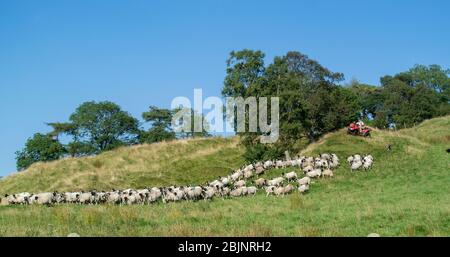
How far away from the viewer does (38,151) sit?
110 m

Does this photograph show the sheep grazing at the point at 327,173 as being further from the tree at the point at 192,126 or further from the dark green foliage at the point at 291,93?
the tree at the point at 192,126

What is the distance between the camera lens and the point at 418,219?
2173 centimetres

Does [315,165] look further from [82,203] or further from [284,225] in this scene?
[284,225]

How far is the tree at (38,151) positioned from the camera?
109 metres

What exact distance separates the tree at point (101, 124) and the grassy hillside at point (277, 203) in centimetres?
5396

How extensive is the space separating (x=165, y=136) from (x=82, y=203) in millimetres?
84303

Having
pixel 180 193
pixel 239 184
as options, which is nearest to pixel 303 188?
pixel 239 184

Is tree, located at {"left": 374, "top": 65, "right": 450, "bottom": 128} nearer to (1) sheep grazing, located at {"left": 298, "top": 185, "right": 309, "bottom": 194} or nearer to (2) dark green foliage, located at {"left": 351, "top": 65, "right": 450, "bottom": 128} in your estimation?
(2) dark green foliage, located at {"left": 351, "top": 65, "right": 450, "bottom": 128}

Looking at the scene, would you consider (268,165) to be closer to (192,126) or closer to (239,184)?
(239,184)

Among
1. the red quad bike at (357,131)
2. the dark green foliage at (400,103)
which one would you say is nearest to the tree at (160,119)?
the dark green foliage at (400,103)

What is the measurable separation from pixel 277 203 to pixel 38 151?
89796 millimetres

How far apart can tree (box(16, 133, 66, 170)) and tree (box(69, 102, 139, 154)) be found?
5.72 m
